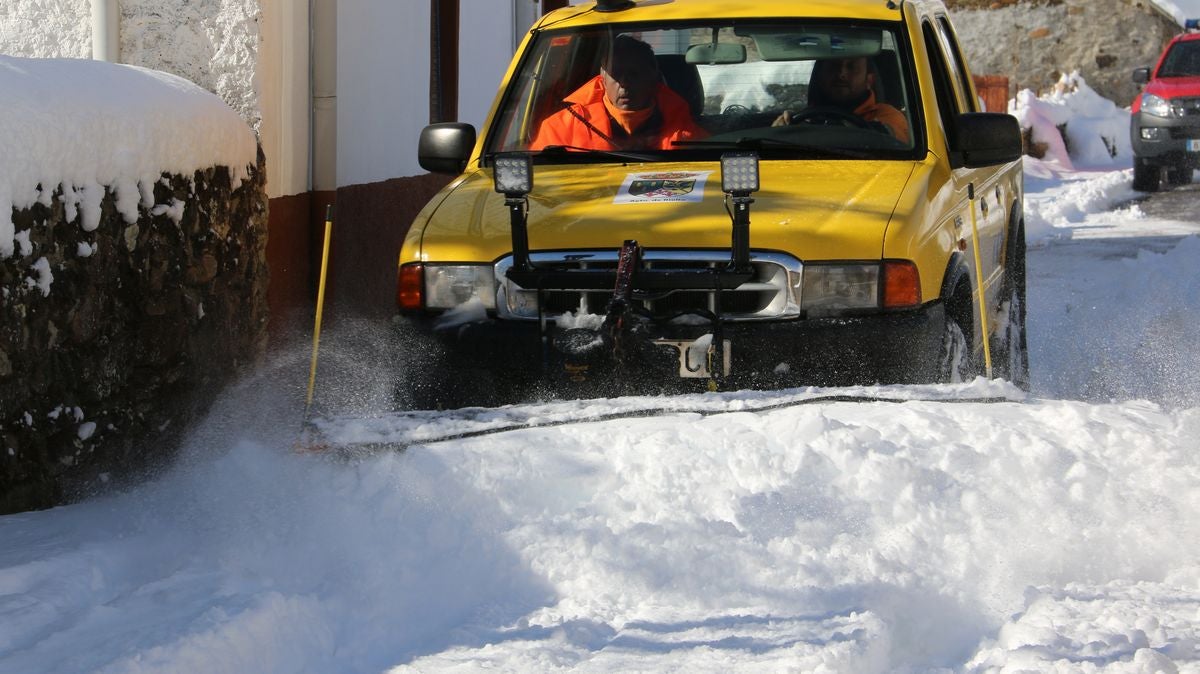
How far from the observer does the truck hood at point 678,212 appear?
4801 millimetres

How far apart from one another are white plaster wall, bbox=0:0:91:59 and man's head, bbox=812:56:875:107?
3.50 metres

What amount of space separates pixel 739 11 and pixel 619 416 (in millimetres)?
2407

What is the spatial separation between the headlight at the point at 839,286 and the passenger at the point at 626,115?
120cm

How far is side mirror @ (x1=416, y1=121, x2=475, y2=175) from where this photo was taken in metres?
5.86

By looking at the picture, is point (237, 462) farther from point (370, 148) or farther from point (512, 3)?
point (512, 3)

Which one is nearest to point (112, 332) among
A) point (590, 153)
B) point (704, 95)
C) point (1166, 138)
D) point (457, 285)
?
point (457, 285)

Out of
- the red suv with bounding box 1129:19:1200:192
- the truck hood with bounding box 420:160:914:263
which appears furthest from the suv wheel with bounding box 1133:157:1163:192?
the truck hood with bounding box 420:160:914:263

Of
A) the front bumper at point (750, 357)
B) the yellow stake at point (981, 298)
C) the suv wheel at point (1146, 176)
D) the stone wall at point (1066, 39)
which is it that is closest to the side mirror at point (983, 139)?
the yellow stake at point (981, 298)

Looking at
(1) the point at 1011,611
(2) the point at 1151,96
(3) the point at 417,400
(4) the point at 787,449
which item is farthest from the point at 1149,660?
(2) the point at 1151,96

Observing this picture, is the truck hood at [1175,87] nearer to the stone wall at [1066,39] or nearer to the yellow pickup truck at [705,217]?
the stone wall at [1066,39]

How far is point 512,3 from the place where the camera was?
13438 mm

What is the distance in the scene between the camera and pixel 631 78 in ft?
19.4

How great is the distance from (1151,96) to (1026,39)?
44.2 ft

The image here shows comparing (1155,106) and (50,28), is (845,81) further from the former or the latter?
(1155,106)
